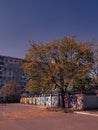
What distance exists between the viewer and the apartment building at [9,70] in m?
129

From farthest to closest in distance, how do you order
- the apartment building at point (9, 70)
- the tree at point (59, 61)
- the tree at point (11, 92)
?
the apartment building at point (9, 70) → the tree at point (11, 92) → the tree at point (59, 61)

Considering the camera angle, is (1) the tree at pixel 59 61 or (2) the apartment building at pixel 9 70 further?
(2) the apartment building at pixel 9 70

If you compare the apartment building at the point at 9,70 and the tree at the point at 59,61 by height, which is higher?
the apartment building at the point at 9,70

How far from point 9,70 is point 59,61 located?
9792 centimetres

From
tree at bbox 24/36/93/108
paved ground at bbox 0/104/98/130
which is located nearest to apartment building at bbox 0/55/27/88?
tree at bbox 24/36/93/108

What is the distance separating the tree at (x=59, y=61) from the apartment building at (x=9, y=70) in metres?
92.5

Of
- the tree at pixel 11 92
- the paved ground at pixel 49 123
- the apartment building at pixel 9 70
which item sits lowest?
the paved ground at pixel 49 123

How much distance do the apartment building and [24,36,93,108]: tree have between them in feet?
304

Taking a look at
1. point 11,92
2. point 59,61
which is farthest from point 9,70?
point 59,61

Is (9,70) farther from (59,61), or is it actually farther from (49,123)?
(49,123)

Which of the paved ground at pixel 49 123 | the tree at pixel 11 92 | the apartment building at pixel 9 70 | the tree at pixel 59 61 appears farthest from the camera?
the apartment building at pixel 9 70

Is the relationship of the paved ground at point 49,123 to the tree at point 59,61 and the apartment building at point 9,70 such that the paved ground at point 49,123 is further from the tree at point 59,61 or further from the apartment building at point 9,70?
the apartment building at point 9,70

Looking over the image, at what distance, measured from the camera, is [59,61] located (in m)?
37.5

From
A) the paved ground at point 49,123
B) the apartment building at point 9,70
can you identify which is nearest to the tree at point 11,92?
the apartment building at point 9,70
